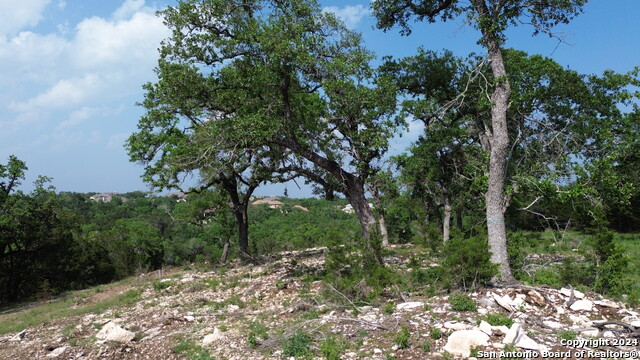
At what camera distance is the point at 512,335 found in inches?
216

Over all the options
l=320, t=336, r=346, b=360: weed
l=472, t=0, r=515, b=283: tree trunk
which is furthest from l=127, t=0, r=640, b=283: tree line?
l=320, t=336, r=346, b=360: weed

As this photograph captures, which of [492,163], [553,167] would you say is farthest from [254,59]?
[553,167]

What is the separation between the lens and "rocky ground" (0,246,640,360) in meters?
5.55

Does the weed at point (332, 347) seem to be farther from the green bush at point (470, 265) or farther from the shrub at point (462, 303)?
the green bush at point (470, 265)

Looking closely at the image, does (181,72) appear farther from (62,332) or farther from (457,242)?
(457,242)

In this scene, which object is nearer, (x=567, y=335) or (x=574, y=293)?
→ (x=567, y=335)

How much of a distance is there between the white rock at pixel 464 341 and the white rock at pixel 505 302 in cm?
128

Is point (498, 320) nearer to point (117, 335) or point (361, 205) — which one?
point (361, 205)

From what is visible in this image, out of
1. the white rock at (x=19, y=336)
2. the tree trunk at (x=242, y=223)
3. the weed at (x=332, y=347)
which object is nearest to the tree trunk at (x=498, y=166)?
the weed at (x=332, y=347)

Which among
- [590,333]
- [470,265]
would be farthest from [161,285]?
[590,333]

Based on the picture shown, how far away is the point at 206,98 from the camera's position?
39.4 feet

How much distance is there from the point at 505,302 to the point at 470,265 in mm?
1037

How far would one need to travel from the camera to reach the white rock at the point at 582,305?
6703 mm

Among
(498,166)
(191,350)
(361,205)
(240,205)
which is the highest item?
(498,166)
